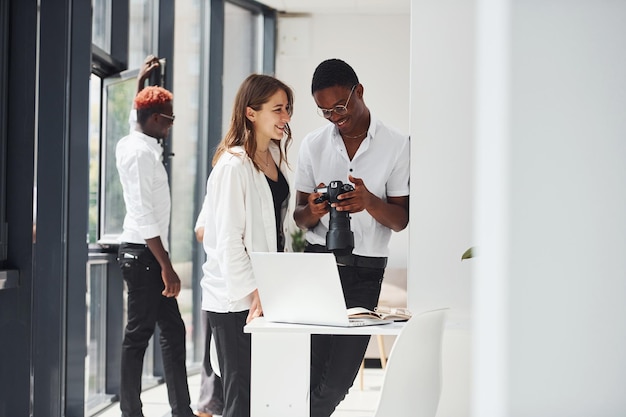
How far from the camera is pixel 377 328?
2.31m

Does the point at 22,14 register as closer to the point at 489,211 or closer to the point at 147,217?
the point at 147,217

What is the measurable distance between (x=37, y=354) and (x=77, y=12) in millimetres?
1534

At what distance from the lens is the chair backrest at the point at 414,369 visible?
83.1 inches

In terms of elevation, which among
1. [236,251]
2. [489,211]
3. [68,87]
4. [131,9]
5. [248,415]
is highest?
[131,9]

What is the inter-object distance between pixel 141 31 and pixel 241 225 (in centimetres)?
279

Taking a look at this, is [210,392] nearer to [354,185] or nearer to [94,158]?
[94,158]

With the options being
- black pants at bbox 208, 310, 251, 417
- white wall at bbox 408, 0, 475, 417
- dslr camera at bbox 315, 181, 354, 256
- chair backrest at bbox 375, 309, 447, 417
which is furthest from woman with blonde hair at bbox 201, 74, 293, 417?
chair backrest at bbox 375, 309, 447, 417

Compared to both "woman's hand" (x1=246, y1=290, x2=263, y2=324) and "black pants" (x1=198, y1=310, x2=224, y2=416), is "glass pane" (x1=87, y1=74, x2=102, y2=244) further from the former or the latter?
"woman's hand" (x1=246, y1=290, x2=263, y2=324)

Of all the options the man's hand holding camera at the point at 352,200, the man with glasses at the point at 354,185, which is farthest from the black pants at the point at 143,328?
the man's hand holding camera at the point at 352,200

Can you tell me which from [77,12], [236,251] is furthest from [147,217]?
[236,251]

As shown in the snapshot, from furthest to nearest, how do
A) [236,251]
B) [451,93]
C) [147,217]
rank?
[147,217] → [451,93] → [236,251]

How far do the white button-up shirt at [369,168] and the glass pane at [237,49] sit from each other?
2892 millimetres

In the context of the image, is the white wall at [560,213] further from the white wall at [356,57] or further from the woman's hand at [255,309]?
the white wall at [356,57]

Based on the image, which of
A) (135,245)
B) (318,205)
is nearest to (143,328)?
(135,245)
